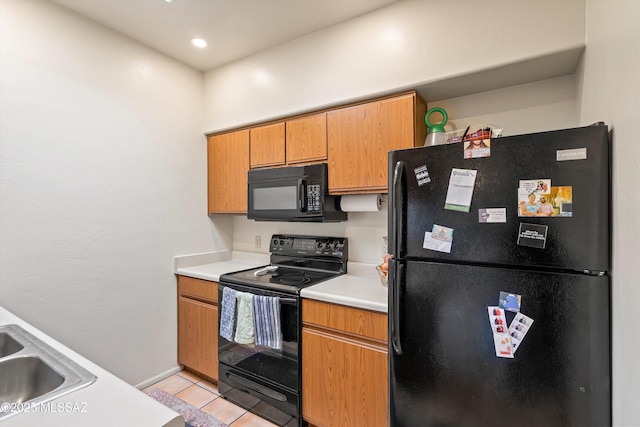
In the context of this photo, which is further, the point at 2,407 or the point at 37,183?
the point at 37,183

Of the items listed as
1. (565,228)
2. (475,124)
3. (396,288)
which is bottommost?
(396,288)

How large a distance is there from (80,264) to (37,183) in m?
0.55

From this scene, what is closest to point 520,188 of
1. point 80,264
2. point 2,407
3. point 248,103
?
point 2,407

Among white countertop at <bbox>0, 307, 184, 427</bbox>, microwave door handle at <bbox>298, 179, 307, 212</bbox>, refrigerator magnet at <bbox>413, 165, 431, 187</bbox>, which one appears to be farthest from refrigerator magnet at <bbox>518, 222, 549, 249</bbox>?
microwave door handle at <bbox>298, 179, 307, 212</bbox>

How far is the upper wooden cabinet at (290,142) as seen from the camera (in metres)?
2.11

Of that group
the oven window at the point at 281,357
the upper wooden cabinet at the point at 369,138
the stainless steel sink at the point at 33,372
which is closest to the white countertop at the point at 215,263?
the oven window at the point at 281,357

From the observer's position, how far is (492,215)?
1.16 metres

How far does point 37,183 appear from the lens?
178cm

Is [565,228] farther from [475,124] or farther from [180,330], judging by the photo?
[180,330]

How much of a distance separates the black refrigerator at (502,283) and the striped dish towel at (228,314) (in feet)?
3.68

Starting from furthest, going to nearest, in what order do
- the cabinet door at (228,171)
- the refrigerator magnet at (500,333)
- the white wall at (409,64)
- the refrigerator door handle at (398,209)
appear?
the cabinet door at (228,171) < the white wall at (409,64) < the refrigerator door handle at (398,209) < the refrigerator magnet at (500,333)

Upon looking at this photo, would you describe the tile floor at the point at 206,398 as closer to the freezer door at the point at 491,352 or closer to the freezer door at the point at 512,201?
the freezer door at the point at 491,352

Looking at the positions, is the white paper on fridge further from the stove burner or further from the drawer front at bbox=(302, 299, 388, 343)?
the stove burner

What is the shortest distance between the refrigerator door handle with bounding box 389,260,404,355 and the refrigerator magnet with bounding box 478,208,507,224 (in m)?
0.38
